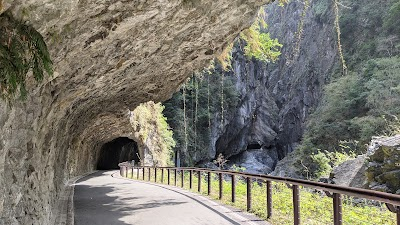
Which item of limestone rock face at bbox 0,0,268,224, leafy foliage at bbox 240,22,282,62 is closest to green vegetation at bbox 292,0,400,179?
leafy foliage at bbox 240,22,282,62

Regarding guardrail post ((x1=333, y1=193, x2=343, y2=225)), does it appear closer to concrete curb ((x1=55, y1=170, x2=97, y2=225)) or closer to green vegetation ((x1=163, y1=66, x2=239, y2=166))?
concrete curb ((x1=55, y1=170, x2=97, y2=225))

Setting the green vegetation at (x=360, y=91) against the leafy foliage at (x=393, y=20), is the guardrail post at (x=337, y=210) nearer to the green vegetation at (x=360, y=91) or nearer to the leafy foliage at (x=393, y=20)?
the green vegetation at (x=360, y=91)

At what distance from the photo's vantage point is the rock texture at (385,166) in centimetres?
1116

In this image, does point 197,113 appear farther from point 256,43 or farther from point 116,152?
point 256,43

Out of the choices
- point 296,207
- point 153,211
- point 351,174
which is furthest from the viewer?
point 351,174

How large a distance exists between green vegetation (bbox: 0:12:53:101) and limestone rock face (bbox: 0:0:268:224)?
0.38ft

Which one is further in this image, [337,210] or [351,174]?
[351,174]

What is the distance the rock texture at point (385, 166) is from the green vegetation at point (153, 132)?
48.8ft

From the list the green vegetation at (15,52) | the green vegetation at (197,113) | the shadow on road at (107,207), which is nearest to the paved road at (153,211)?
the shadow on road at (107,207)

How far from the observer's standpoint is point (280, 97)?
5650cm

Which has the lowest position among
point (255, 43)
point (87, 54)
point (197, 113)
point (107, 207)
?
point (107, 207)

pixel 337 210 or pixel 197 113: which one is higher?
pixel 197 113

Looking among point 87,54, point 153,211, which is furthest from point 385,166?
point 87,54

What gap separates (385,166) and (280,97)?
4572 centimetres
